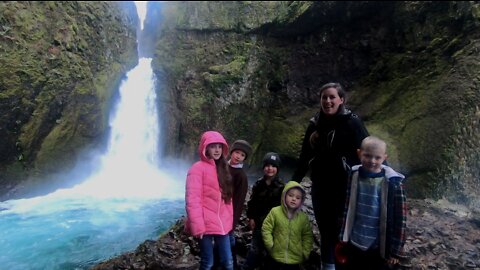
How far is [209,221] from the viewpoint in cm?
362

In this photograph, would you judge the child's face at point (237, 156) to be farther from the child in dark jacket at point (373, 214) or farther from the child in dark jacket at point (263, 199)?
the child in dark jacket at point (373, 214)

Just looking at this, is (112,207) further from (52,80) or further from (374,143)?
(374,143)

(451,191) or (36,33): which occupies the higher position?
(36,33)

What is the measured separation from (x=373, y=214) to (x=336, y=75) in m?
8.25

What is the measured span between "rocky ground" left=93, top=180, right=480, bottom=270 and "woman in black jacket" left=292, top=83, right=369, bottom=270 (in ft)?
3.60

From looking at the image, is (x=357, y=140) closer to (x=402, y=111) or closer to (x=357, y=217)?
(x=357, y=217)

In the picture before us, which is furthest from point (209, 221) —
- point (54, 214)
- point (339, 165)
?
point (54, 214)

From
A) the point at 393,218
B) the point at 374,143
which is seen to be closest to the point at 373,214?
the point at 393,218

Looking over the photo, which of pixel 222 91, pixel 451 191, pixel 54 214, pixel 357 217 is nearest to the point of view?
pixel 357 217

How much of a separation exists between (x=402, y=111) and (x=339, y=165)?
18.9 ft

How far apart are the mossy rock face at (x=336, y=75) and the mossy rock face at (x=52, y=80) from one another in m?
2.30

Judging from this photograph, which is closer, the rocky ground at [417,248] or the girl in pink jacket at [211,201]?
the girl in pink jacket at [211,201]

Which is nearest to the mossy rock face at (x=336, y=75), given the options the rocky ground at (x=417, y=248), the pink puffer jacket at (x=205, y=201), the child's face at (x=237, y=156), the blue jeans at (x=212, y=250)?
the rocky ground at (x=417, y=248)

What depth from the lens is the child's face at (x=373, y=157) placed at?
2.90 metres
